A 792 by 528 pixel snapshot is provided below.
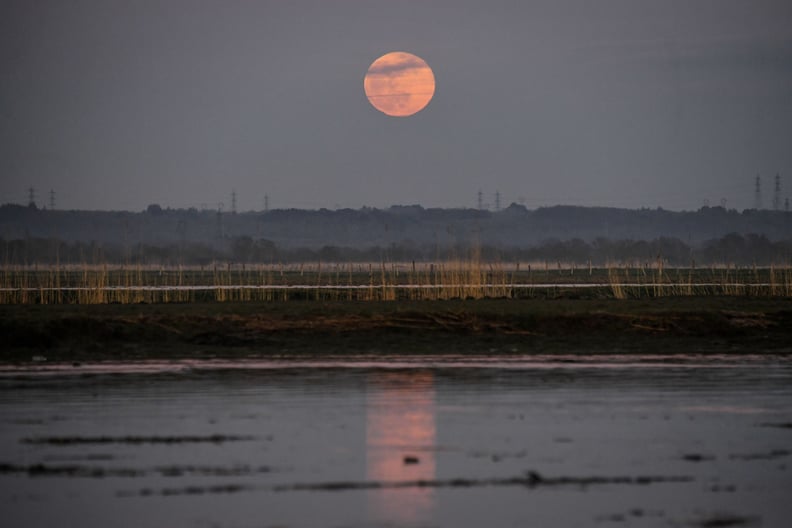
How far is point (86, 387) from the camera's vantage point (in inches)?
802

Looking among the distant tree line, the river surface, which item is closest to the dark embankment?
the river surface

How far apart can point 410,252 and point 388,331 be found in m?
143

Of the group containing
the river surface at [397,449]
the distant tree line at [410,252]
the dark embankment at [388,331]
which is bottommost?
the river surface at [397,449]

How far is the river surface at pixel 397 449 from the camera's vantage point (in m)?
11.4

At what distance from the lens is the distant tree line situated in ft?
524

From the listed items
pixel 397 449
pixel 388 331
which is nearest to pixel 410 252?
pixel 388 331

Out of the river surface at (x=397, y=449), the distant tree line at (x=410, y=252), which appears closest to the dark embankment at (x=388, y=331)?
the river surface at (x=397, y=449)

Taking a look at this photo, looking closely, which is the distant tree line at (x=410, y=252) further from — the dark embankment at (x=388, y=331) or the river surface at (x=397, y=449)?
the river surface at (x=397, y=449)

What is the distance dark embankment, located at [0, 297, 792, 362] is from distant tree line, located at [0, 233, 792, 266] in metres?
118

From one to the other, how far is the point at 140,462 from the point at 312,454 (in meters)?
1.78

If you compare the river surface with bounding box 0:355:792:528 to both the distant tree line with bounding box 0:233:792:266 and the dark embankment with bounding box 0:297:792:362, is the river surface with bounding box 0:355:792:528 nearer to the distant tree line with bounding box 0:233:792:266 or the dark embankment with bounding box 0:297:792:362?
the dark embankment with bounding box 0:297:792:362

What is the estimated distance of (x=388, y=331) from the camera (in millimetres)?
31969

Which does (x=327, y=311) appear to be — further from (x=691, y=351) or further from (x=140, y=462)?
(x=140, y=462)

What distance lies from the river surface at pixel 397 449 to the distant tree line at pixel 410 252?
134m
